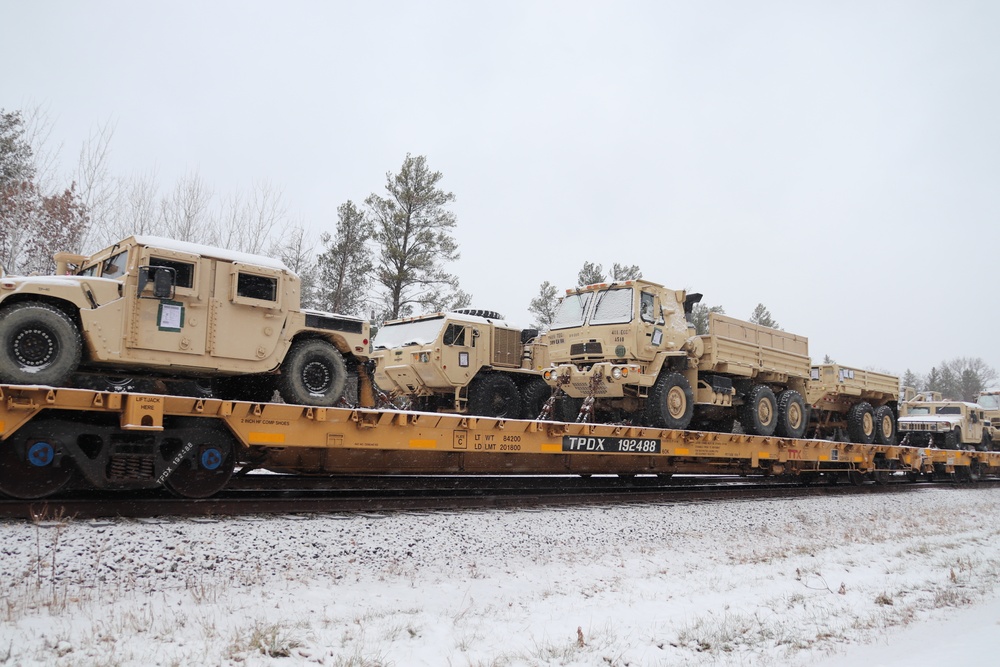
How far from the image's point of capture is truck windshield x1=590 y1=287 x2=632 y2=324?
11363 millimetres

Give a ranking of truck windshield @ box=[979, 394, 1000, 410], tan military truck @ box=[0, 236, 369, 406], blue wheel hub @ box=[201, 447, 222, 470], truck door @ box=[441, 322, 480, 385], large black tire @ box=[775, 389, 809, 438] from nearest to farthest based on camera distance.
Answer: tan military truck @ box=[0, 236, 369, 406] < blue wheel hub @ box=[201, 447, 222, 470] < large black tire @ box=[775, 389, 809, 438] < truck door @ box=[441, 322, 480, 385] < truck windshield @ box=[979, 394, 1000, 410]

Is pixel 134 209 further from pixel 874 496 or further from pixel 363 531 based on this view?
pixel 874 496

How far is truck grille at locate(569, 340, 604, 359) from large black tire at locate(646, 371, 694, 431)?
3.47ft

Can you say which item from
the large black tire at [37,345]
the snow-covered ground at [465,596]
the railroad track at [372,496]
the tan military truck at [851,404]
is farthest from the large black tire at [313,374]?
the tan military truck at [851,404]

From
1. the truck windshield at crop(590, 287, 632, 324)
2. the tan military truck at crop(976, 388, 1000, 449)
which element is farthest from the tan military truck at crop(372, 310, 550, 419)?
the tan military truck at crop(976, 388, 1000, 449)

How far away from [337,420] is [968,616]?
5.91 meters

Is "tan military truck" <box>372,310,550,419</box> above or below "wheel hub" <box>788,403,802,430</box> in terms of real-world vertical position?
above

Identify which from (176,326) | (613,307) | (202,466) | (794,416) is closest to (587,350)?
(613,307)

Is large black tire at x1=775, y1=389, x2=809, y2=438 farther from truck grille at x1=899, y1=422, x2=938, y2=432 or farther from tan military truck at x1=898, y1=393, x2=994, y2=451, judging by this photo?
truck grille at x1=899, y1=422, x2=938, y2=432

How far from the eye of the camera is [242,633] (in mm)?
4121

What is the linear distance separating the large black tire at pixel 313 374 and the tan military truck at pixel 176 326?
0.04 ft

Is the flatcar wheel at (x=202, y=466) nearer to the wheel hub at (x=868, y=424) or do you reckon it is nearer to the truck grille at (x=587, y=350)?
the truck grille at (x=587, y=350)

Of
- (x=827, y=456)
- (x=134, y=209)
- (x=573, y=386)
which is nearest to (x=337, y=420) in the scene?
(x=573, y=386)

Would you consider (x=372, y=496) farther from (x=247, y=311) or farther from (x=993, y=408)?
(x=993, y=408)
